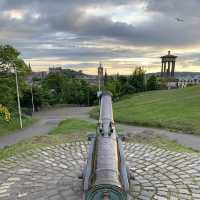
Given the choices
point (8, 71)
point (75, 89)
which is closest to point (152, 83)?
point (75, 89)

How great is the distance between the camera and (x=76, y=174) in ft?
21.3

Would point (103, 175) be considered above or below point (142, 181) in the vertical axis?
above

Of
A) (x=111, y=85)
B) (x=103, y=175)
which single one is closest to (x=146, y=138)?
(x=103, y=175)

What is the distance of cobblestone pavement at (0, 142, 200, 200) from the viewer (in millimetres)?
5559

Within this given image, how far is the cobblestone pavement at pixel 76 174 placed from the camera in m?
5.56

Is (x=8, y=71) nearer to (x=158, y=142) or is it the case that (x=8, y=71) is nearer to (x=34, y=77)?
(x=158, y=142)

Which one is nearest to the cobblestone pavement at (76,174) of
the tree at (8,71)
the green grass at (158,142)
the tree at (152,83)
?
the green grass at (158,142)

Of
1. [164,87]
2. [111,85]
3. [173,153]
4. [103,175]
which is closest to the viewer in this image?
[103,175]

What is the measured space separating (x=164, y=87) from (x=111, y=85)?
1078 centimetres

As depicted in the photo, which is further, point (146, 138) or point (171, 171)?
point (146, 138)

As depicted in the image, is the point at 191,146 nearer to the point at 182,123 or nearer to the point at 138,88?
the point at 182,123

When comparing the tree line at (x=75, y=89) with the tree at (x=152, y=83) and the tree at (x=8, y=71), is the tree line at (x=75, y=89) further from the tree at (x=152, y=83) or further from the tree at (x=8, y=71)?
the tree at (x=8, y=71)

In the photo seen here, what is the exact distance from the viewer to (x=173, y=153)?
806 cm

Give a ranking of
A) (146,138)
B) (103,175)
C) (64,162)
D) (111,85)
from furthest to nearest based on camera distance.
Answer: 1. (111,85)
2. (146,138)
3. (64,162)
4. (103,175)
